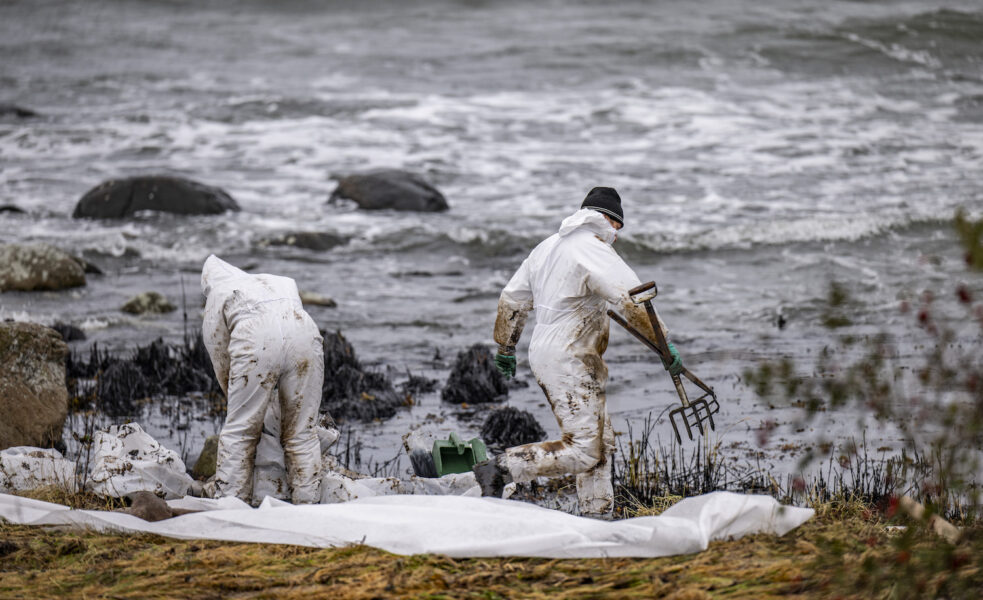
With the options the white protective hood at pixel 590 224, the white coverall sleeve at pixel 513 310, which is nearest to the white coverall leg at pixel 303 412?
the white coverall sleeve at pixel 513 310

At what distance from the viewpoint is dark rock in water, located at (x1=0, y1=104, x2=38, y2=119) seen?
82.0 ft

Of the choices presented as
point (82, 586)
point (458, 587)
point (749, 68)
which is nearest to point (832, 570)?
point (458, 587)

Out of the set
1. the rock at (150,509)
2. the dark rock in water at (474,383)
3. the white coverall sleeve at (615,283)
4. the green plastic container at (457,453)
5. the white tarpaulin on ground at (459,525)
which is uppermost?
the white coverall sleeve at (615,283)

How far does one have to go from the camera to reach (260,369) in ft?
18.6

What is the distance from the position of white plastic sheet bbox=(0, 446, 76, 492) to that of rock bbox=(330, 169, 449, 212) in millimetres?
11564

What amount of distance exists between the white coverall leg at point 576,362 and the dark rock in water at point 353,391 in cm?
247

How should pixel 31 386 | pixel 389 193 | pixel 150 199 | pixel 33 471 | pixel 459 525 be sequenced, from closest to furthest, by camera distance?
pixel 459 525 < pixel 33 471 < pixel 31 386 < pixel 150 199 < pixel 389 193

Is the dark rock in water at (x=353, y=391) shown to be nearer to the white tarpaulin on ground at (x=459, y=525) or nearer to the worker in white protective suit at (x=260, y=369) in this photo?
the worker in white protective suit at (x=260, y=369)

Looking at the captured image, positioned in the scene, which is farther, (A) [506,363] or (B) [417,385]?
(B) [417,385]

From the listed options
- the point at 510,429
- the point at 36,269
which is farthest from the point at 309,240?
the point at 510,429

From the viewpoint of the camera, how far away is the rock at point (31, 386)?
704cm

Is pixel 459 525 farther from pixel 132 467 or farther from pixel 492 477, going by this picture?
pixel 132 467

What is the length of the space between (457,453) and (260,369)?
1.80 metres

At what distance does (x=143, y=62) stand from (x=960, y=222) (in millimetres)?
32268
